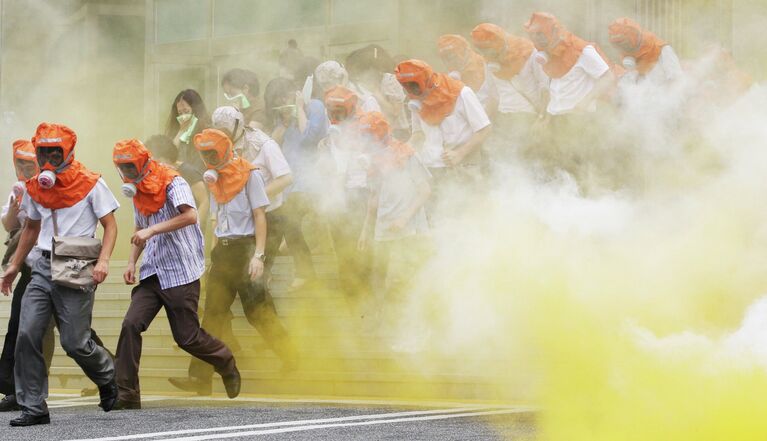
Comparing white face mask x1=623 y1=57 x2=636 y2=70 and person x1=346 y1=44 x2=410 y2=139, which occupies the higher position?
white face mask x1=623 y1=57 x2=636 y2=70

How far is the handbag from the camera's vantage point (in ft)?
26.0

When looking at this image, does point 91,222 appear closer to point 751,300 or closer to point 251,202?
point 251,202

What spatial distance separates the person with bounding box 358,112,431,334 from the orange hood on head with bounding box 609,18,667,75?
5.34 feet

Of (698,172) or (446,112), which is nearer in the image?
(698,172)

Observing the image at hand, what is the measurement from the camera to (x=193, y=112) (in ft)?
34.8

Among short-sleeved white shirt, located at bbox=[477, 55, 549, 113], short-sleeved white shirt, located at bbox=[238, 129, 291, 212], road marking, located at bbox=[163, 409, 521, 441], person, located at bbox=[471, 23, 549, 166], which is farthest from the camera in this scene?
short-sleeved white shirt, located at bbox=[238, 129, 291, 212]

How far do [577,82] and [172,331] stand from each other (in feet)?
9.13

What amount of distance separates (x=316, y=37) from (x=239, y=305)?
83.7 inches

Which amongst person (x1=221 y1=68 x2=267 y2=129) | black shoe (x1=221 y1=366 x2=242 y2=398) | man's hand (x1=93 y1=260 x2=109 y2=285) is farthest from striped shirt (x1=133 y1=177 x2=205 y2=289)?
person (x1=221 y1=68 x2=267 y2=129)

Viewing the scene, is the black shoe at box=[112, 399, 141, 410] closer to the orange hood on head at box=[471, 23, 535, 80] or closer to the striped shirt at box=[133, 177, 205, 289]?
the striped shirt at box=[133, 177, 205, 289]

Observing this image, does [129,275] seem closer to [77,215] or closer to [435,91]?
[77,215]

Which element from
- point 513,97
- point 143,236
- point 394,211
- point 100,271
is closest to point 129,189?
point 143,236

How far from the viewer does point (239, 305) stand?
1127 cm

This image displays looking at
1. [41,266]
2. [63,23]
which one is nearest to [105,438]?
[41,266]
